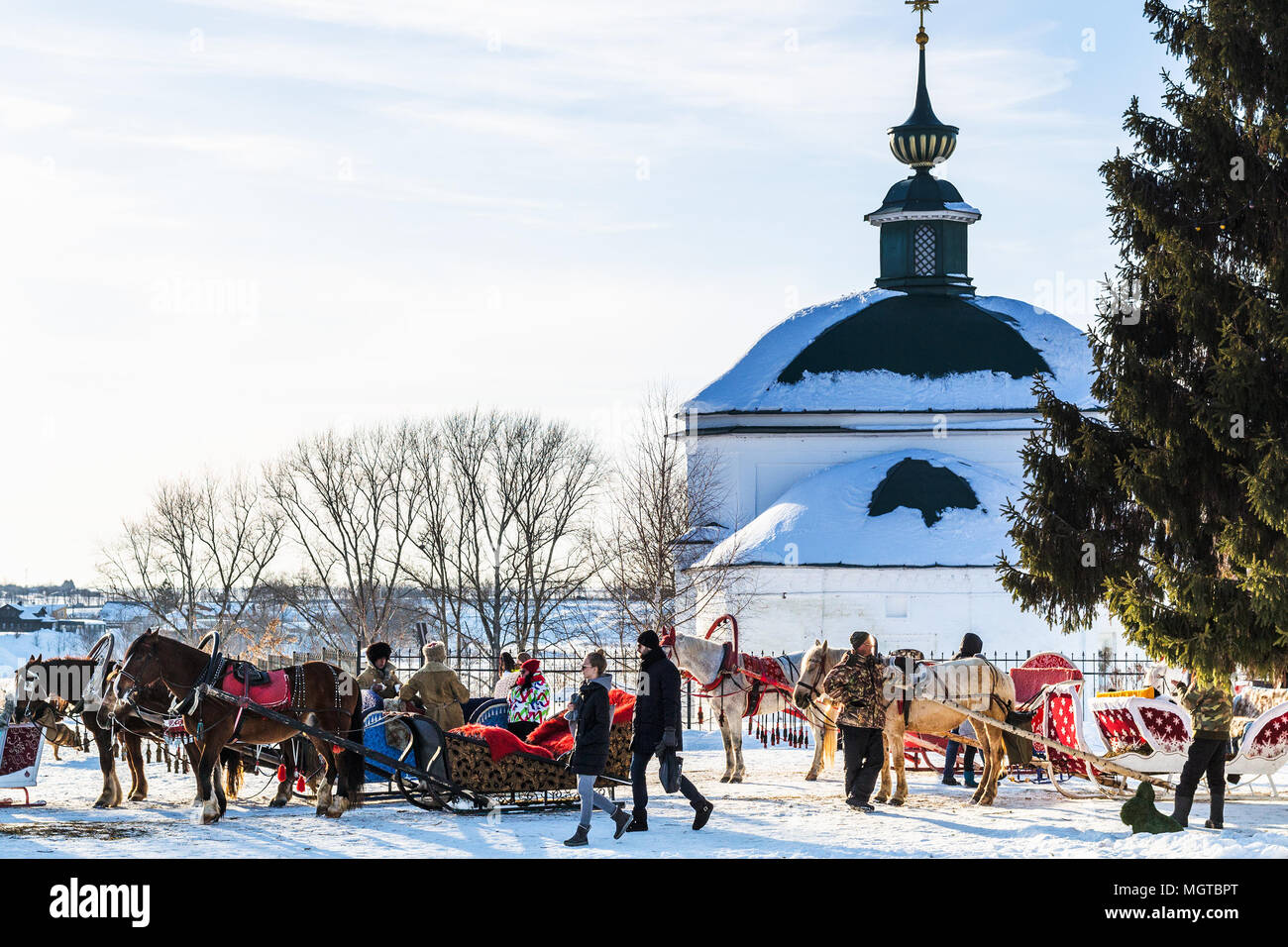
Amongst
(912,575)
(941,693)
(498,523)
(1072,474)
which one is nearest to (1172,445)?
(1072,474)

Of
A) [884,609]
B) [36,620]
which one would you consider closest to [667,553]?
[884,609]

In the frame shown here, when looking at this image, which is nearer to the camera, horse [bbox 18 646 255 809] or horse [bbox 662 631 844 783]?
horse [bbox 18 646 255 809]

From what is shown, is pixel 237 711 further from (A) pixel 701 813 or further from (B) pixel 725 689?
(B) pixel 725 689

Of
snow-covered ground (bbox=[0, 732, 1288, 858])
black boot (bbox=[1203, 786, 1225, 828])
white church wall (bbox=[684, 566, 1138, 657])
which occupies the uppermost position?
white church wall (bbox=[684, 566, 1138, 657])

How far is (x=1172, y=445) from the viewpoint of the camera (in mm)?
15336

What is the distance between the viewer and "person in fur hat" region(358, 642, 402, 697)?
16750mm

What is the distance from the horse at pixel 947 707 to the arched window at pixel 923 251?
96.4 feet

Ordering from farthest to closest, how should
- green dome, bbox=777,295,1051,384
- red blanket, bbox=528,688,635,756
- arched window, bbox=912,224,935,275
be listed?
arched window, bbox=912,224,935,275, green dome, bbox=777,295,1051,384, red blanket, bbox=528,688,635,756

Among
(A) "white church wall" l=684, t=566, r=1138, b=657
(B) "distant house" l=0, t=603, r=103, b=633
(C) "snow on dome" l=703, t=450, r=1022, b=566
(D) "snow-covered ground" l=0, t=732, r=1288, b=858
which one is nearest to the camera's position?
(D) "snow-covered ground" l=0, t=732, r=1288, b=858

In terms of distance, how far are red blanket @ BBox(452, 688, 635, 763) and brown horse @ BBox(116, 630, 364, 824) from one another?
1102mm

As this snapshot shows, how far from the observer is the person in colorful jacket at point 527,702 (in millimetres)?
17047

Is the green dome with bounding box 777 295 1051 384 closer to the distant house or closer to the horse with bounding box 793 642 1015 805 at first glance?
the horse with bounding box 793 642 1015 805

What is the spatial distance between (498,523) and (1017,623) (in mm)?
22507

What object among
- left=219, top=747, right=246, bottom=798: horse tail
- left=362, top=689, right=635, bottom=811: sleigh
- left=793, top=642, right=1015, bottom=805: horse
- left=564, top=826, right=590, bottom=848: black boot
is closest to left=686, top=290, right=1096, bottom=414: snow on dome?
left=793, top=642, right=1015, bottom=805: horse
